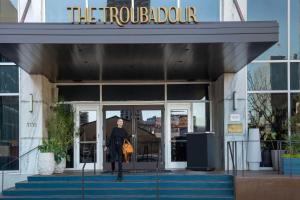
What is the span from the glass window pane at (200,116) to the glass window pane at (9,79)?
6221 millimetres

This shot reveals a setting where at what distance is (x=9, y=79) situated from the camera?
55.5 ft

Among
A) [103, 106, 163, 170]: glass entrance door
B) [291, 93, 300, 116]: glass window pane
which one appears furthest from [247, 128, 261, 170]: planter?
[103, 106, 163, 170]: glass entrance door

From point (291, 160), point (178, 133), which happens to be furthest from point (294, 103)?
point (178, 133)

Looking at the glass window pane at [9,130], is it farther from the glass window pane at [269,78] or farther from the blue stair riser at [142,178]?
the glass window pane at [269,78]

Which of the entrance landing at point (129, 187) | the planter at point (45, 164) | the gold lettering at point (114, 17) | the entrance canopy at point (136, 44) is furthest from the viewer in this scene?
the planter at point (45, 164)

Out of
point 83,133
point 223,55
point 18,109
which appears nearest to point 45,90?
point 18,109

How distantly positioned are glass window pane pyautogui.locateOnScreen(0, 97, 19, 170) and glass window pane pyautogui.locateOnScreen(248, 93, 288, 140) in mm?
7669

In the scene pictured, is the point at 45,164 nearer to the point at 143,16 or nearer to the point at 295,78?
the point at 143,16

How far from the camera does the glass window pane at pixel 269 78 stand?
1677 centimetres

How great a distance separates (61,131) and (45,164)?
1831mm

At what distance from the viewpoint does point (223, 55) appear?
44.9 feet

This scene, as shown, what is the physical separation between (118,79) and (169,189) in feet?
19.2

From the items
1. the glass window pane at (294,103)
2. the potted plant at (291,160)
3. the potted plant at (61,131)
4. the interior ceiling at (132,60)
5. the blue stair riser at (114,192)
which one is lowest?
the blue stair riser at (114,192)

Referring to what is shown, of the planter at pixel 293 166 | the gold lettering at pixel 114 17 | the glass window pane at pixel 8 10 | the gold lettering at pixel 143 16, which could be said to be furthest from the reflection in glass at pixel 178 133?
the gold lettering at pixel 114 17
